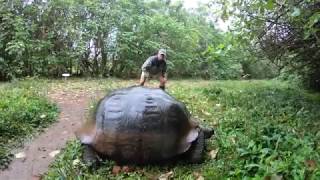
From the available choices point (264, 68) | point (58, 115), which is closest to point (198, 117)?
point (58, 115)

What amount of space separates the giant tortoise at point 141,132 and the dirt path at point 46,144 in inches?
24.4

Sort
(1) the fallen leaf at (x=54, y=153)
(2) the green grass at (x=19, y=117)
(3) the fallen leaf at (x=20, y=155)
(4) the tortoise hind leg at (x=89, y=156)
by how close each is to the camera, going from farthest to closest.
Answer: (2) the green grass at (x=19, y=117) < (1) the fallen leaf at (x=54, y=153) < (3) the fallen leaf at (x=20, y=155) < (4) the tortoise hind leg at (x=89, y=156)

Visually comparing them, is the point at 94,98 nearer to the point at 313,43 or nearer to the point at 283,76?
the point at 313,43

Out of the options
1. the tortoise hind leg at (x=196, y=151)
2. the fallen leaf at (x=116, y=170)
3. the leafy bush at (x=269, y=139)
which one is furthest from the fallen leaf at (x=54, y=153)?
the leafy bush at (x=269, y=139)

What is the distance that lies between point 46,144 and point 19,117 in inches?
35.6

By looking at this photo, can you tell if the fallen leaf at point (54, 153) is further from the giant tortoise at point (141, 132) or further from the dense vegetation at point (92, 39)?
the dense vegetation at point (92, 39)

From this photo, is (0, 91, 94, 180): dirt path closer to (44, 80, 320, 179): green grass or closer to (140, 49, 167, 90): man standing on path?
(44, 80, 320, 179): green grass

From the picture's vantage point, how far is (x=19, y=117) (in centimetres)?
670

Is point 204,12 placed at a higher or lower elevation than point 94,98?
higher

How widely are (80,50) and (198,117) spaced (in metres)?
7.58

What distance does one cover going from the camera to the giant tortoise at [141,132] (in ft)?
16.1

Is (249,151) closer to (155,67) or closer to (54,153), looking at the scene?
(54,153)

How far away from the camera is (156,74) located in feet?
31.6

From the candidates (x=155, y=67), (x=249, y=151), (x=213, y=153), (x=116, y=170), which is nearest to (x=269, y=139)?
(x=249, y=151)
